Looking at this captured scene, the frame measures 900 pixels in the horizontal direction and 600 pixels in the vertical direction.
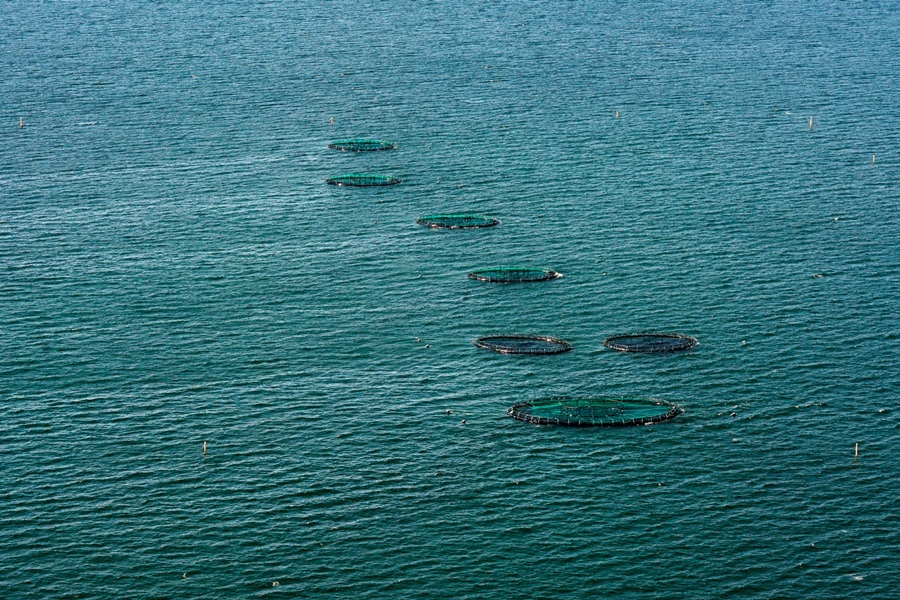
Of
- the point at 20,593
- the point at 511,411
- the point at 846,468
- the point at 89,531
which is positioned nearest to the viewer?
the point at 20,593

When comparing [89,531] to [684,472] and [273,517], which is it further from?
[684,472]

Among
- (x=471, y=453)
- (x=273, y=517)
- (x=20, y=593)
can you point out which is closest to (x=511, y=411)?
(x=471, y=453)

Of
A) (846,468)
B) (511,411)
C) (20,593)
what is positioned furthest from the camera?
(511,411)

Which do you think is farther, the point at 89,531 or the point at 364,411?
the point at 364,411

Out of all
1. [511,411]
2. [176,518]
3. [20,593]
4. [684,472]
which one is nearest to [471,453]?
[511,411]

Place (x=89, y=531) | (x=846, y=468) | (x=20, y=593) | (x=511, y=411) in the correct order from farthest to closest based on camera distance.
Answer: (x=511, y=411) < (x=846, y=468) < (x=89, y=531) < (x=20, y=593)

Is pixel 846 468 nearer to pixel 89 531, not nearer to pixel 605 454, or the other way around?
pixel 605 454
